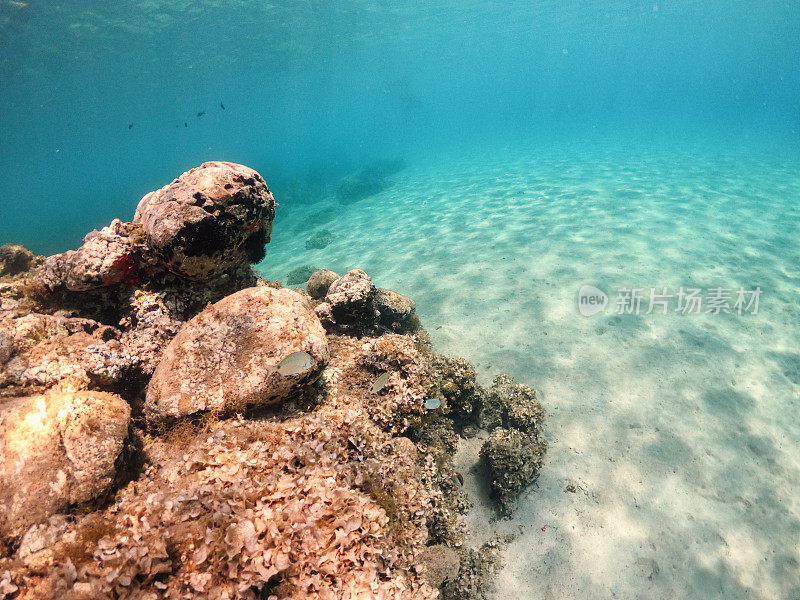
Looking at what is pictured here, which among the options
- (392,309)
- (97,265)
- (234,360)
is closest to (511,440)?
(392,309)

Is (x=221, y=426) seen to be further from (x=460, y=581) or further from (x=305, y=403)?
(x=460, y=581)

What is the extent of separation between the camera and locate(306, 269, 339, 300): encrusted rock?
6.35 m

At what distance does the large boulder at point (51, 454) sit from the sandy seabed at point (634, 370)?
3972 millimetres

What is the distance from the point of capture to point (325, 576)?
1.98 meters

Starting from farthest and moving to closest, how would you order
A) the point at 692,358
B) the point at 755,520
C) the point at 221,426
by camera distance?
1. the point at 692,358
2. the point at 755,520
3. the point at 221,426

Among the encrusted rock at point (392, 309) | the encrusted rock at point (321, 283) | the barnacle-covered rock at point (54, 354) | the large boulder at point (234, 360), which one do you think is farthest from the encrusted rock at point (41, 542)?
the encrusted rock at point (321, 283)

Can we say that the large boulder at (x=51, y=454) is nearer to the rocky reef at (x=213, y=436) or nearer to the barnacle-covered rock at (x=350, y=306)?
the rocky reef at (x=213, y=436)

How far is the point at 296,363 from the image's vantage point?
9.05 ft

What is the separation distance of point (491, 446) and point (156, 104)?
69052 mm

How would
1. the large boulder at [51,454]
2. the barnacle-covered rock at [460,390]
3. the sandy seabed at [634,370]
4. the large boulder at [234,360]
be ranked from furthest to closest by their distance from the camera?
the barnacle-covered rock at [460,390] → the sandy seabed at [634,370] → the large boulder at [234,360] → the large boulder at [51,454]

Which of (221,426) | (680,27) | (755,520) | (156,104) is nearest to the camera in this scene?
(221,426)

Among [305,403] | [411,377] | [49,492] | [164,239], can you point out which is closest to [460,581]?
[411,377]

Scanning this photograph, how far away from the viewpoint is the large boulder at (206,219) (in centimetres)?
329

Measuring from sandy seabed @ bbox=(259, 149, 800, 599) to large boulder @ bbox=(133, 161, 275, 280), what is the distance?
419cm
